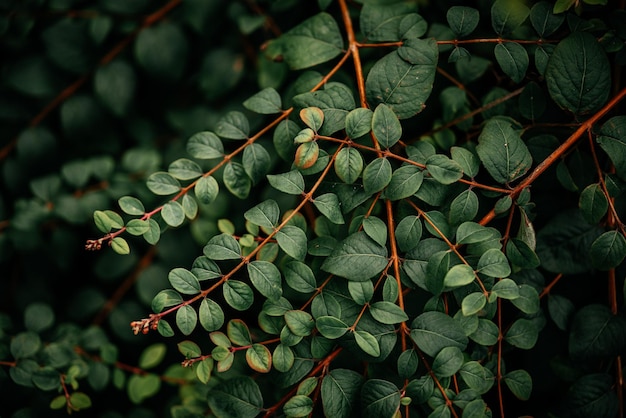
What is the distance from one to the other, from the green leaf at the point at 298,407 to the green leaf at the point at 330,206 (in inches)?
11.7

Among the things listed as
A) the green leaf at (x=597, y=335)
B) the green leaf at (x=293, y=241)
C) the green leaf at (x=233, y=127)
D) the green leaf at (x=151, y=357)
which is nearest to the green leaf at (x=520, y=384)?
the green leaf at (x=597, y=335)

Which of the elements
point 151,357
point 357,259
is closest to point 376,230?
point 357,259

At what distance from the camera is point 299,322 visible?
2.59ft

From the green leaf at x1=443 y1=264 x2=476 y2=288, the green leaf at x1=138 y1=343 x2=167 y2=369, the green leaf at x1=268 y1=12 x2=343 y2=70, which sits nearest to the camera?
the green leaf at x1=443 y1=264 x2=476 y2=288

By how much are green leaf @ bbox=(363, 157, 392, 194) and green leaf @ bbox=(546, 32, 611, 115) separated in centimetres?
35

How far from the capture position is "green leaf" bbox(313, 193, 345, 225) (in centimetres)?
80

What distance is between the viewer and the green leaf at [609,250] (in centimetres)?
80

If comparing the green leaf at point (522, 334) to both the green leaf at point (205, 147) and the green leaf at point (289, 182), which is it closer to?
the green leaf at point (289, 182)

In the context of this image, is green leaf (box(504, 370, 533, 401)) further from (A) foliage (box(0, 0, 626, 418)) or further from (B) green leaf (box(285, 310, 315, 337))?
(B) green leaf (box(285, 310, 315, 337))

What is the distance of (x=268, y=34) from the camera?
4.37ft

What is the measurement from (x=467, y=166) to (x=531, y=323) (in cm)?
33

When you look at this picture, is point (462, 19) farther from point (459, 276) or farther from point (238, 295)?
point (238, 295)

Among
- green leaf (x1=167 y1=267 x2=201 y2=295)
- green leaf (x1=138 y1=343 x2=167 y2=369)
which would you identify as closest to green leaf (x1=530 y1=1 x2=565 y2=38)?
green leaf (x1=167 y1=267 x2=201 y2=295)

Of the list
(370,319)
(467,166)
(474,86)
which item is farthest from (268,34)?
(370,319)
